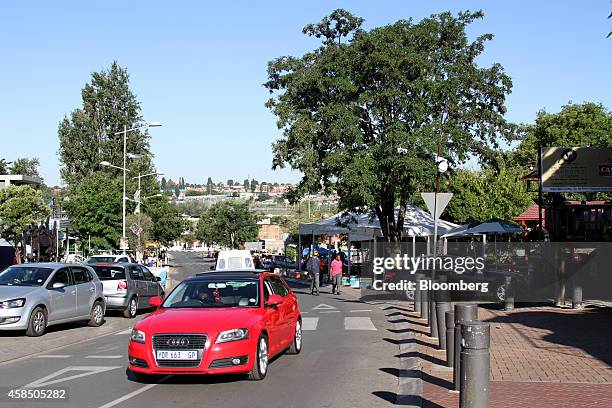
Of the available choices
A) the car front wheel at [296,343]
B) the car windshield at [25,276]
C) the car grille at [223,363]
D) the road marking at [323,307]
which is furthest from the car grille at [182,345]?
the road marking at [323,307]

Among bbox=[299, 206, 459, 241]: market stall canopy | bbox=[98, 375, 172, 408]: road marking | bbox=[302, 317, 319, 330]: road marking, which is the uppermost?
bbox=[299, 206, 459, 241]: market stall canopy

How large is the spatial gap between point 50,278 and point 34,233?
22963 mm

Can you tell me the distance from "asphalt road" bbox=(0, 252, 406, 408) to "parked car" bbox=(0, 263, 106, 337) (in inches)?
16.4

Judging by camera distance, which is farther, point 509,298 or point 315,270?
point 315,270

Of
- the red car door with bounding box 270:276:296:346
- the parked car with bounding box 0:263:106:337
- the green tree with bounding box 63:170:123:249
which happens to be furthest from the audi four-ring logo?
the green tree with bounding box 63:170:123:249

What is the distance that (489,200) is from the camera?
62.5m

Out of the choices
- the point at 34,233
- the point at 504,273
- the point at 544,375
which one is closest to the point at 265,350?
the point at 544,375

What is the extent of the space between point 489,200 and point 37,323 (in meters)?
50.9

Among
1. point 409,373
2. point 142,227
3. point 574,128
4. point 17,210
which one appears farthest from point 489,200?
point 409,373

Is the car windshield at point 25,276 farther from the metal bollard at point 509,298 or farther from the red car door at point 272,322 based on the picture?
the metal bollard at point 509,298

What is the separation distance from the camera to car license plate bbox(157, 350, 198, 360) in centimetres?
959

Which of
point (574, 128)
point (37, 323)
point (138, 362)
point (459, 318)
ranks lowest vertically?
point (37, 323)

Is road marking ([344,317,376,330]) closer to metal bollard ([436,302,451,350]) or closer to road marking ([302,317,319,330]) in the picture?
road marking ([302,317,319,330])

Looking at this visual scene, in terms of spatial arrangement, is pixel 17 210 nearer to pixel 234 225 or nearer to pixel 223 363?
pixel 223 363
